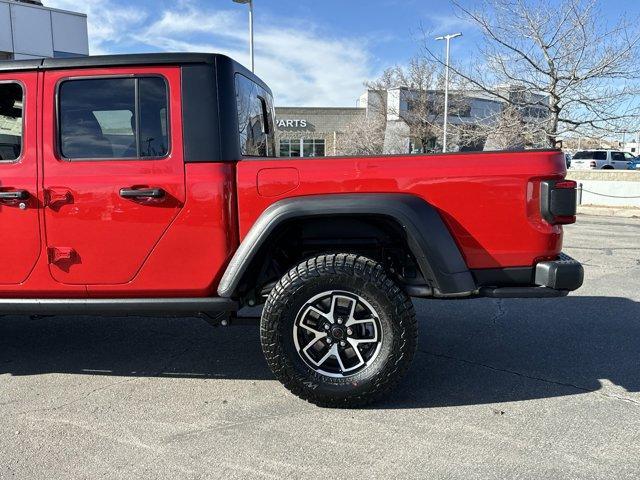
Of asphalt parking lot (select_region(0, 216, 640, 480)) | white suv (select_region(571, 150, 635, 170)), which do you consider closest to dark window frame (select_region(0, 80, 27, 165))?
asphalt parking lot (select_region(0, 216, 640, 480))

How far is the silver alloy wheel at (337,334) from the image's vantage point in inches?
120

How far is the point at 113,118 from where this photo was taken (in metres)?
3.12

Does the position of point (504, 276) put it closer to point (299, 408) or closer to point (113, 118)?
point (299, 408)

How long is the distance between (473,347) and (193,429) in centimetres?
233

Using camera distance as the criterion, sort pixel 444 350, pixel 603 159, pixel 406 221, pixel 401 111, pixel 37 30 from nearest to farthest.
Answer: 1. pixel 406 221
2. pixel 444 350
3. pixel 37 30
4. pixel 401 111
5. pixel 603 159

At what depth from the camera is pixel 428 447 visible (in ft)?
8.76

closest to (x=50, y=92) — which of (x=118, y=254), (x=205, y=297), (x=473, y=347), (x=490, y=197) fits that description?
(x=118, y=254)

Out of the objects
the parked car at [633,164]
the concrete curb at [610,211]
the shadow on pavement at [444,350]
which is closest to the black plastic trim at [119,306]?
the shadow on pavement at [444,350]

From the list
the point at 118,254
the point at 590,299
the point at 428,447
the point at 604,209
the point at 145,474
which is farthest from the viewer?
the point at 604,209

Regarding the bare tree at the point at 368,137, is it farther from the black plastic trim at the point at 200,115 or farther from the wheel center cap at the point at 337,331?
the wheel center cap at the point at 337,331

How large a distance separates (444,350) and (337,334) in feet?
4.40

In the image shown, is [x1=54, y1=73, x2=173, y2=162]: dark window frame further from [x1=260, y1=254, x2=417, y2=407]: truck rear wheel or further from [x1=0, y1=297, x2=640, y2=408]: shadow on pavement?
[x1=0, y1=297, x2=640, y2=408]: shadow on pavement

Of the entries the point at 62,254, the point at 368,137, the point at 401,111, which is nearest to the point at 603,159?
the point at 401,111

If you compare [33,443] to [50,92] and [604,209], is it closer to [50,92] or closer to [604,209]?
[50,92]
